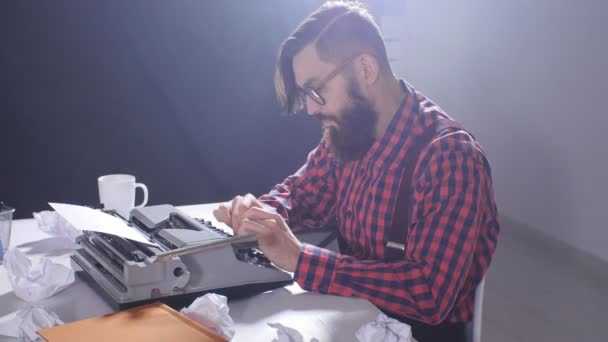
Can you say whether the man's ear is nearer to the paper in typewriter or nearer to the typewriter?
the typewriter

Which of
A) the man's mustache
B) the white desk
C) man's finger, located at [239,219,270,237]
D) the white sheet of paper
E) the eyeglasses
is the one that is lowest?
the white desk

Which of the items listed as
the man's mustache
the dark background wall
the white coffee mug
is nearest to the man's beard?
the man's mustache

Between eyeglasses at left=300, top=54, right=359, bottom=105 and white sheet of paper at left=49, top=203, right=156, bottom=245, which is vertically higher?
eyeglasses at left=300, top=54, right=359, bottom=105

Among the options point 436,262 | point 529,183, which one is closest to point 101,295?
point 436,262

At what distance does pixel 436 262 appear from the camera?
110 cm

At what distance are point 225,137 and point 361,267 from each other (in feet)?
5.89

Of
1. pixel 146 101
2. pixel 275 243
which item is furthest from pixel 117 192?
pixel 146 101

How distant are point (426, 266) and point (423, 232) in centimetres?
7

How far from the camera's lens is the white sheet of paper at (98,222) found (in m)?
0.98

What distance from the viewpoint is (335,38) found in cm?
140

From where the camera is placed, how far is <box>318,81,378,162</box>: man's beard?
1.41 m

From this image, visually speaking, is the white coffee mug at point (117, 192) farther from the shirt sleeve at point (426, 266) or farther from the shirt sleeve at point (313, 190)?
the shirt sleeve at point (426, 266)

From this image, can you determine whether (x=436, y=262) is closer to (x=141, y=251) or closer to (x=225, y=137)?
(x=141, y=251)

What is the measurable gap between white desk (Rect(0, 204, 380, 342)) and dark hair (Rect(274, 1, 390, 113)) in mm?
588
